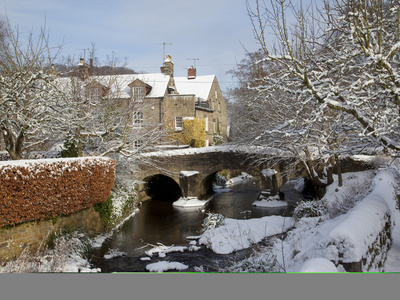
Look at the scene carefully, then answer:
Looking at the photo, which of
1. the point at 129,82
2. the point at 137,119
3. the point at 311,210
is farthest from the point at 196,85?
the point at 311,210

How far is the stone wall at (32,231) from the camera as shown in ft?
21.5

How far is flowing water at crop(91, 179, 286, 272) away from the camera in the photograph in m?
7.76

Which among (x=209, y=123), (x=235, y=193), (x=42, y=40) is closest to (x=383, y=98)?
(x=42, y=40)

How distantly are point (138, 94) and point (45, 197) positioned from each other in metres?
7.39

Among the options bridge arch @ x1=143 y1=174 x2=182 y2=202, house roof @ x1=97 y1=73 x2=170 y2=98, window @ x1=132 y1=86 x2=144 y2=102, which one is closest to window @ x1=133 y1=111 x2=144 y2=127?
window @ x1=132 y1=86 x2=144 y2=102

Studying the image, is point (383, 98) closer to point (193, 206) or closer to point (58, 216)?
point (58, 216)

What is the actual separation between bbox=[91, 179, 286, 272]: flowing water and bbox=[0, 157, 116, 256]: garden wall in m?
1.25

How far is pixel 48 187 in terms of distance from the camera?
25.6 ft

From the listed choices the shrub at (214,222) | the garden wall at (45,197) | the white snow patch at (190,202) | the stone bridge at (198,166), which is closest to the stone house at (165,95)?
the stone bridge at (198,166)

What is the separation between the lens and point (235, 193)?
19.5 meters

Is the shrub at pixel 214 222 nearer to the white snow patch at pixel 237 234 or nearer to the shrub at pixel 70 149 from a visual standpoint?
the white snow patch at pixel 237 234

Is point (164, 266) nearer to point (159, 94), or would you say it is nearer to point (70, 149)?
point (70, 149)

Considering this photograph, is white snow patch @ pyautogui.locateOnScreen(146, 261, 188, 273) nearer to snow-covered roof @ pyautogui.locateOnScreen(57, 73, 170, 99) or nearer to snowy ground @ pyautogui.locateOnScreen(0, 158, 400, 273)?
snowy ground @ pyautogui.locateOnScreen(0, 158, 400, 273)

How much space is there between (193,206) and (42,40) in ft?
34.1
